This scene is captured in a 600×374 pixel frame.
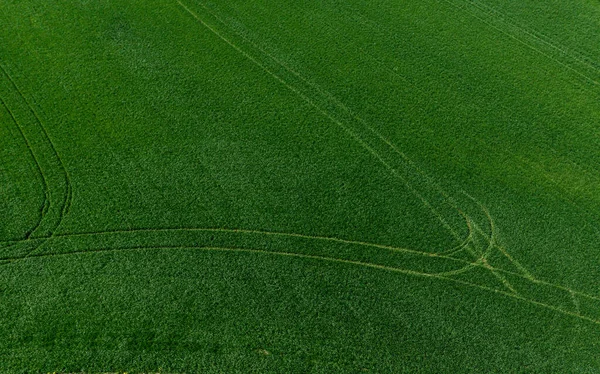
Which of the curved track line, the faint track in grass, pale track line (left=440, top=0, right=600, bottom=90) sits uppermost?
pale track line (left=440, top=0, right=600, bottom=90)

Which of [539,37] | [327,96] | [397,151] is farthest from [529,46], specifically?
[327,96]

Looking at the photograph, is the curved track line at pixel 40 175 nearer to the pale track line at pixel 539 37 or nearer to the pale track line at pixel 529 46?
the pale track line at pixel 529 46

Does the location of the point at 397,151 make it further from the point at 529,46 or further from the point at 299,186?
the point at 529,46

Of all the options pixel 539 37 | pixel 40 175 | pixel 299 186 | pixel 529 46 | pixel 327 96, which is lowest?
pixel 40 175

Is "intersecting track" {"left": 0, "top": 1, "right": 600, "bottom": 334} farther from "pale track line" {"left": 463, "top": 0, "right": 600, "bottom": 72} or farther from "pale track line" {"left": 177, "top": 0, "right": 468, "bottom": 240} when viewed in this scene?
"pale track line" {"left": 463, "top": 0, "right": 600, "bottom": 72}

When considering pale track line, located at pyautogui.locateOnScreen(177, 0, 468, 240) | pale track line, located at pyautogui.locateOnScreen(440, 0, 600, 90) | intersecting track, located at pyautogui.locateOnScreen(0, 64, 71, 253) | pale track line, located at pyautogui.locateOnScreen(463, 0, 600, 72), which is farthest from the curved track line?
pale track line, located at pyautogui.locateOnScreen(463, 0, 600, 72)

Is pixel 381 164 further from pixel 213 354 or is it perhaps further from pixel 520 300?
pixel 213 354

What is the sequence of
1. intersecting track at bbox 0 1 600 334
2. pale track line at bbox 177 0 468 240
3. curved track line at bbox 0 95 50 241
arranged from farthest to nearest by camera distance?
pale track line at bbox 177 0 468 240 < curved track line at bbox 0 95 50 241 < intersecting track at bbox 0 1 600 334
